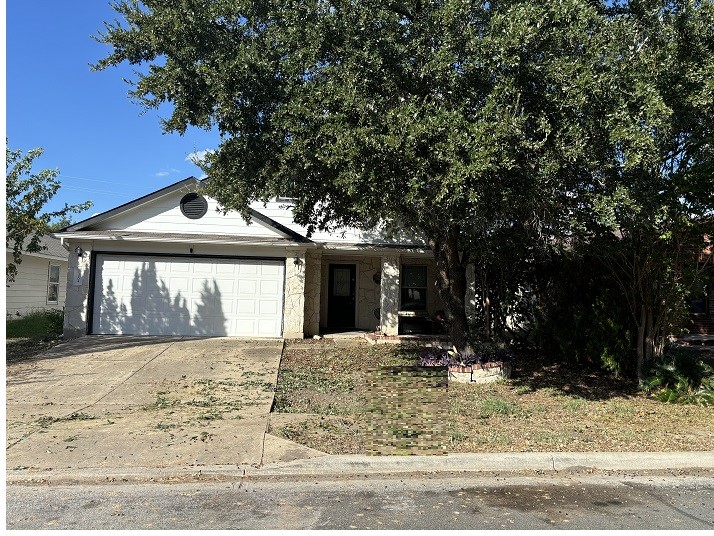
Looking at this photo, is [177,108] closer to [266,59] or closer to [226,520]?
[266,59]

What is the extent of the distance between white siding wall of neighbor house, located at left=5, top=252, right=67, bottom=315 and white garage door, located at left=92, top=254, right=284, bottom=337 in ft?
22.6

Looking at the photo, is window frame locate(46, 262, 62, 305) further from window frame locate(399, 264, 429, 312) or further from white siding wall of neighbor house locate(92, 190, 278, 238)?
window frame locate(399, 264, 429, 312)

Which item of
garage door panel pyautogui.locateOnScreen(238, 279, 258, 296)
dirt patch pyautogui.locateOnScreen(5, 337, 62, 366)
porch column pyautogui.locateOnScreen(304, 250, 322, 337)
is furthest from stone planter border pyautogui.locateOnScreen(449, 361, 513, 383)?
dirt patch pyautogui.locateOnScreen(5, 337, 62, 366)

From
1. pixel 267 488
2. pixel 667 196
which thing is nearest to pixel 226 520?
pixel 267 488

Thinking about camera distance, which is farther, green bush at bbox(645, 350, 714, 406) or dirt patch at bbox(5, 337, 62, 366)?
dirt patch at bbox(5, 337, 62, 366)

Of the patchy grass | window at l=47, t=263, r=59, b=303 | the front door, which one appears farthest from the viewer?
window at l=47, t=263, r=59, b=303

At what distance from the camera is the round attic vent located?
50.3 ft

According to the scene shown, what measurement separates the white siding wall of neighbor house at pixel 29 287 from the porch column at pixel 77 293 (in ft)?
20.3

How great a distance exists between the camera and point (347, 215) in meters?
11.1

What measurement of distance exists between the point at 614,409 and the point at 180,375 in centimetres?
752

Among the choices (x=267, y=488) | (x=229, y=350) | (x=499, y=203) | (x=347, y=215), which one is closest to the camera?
(x=267, y=488)

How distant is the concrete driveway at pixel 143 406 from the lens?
246 inches

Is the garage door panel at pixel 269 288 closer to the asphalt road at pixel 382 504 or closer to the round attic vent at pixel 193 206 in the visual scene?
the round attic vent at pixel 193 206

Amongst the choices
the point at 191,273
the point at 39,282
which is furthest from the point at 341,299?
the point at 39,282
